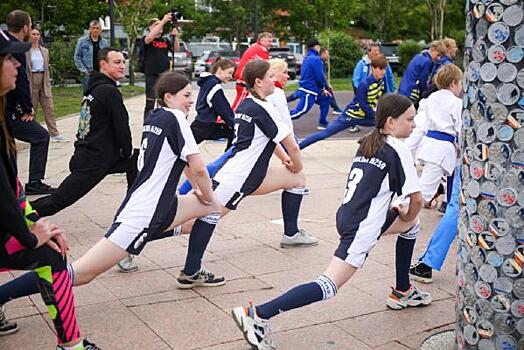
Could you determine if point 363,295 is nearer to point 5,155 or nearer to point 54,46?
point 5,155

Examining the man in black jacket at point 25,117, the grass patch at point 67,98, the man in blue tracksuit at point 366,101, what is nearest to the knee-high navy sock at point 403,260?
the man in black jacket at point 25,117

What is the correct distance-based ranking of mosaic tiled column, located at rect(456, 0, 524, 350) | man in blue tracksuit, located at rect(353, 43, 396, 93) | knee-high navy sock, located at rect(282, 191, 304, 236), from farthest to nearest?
1. man in blue tracksuit, located at rect(353, 43, 396, 93)
2. knee-high navy sock, located at rect(282, 191, 304, 236)
3. mosaic tiled column, located at rect(456, 0, 524, 350)

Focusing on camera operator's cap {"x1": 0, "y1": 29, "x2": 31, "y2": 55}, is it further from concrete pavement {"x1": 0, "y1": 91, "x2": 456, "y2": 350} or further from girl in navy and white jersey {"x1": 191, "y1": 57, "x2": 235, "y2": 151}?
girl in navy and white jersey {"x1": 191, "y1": 57, "x2": 235, "y2": 151}

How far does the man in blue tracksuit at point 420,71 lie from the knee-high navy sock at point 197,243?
661cm

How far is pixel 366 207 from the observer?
14.4 feet

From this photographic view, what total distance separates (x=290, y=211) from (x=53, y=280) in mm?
3039

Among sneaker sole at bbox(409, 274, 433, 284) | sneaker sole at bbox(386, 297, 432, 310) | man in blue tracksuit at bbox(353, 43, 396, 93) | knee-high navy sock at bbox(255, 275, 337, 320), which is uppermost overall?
man in blue tracksuit at bbox(353, 43, 396, 93)

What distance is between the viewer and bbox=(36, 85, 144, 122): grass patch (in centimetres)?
1720

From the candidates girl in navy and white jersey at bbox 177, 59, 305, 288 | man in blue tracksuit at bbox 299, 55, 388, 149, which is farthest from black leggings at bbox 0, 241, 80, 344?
man in blue tracksuit at bbox 299, 55, 388, 149

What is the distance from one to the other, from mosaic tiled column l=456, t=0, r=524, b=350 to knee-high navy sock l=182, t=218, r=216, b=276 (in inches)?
80.5

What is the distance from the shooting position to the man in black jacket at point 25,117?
791 cm

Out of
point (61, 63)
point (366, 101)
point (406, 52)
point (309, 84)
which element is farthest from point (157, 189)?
point (406, 52)

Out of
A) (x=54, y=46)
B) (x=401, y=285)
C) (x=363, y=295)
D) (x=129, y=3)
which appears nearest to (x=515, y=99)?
(x=401, y=285)

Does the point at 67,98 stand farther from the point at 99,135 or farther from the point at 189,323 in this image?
the point at 189,323
